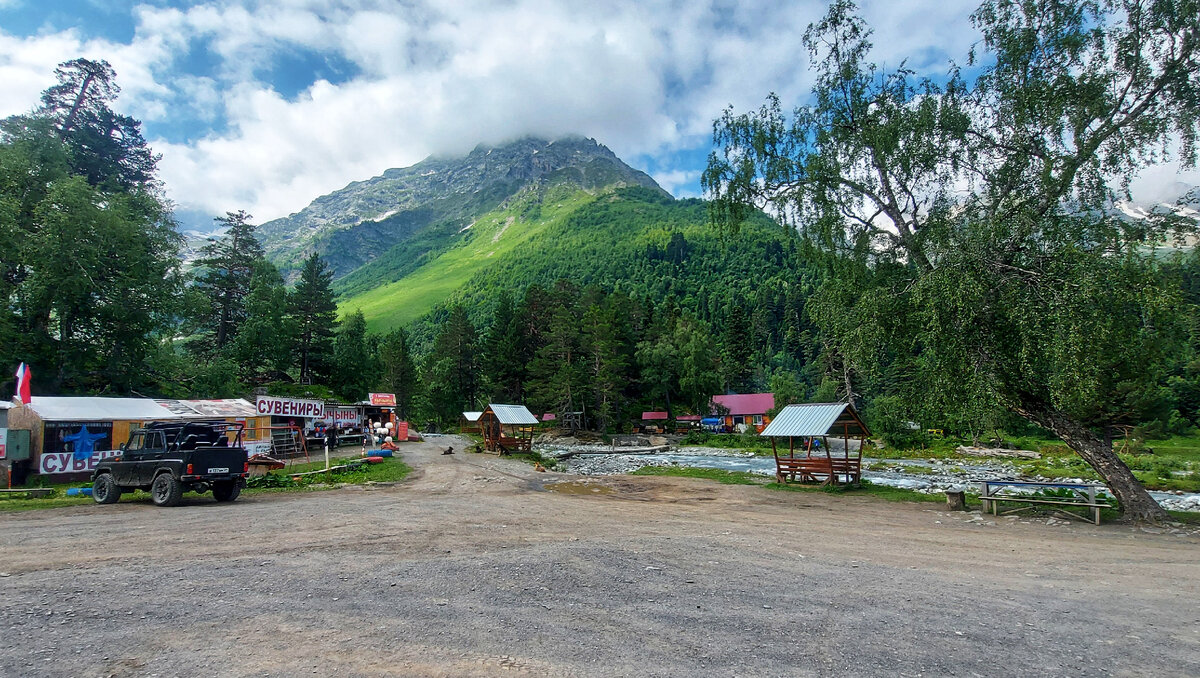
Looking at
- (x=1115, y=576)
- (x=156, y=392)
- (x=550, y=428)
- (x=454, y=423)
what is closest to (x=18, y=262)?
(x=156, y=392)

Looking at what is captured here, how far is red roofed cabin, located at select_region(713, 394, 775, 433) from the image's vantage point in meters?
76.9

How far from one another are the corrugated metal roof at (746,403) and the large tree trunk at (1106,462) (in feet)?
210

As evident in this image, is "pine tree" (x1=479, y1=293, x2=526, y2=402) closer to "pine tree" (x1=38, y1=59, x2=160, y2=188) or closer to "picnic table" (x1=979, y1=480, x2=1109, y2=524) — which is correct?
"pine tree" (x1=38, y1=59, x2=160, y2=188)

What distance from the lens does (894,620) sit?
241 inches

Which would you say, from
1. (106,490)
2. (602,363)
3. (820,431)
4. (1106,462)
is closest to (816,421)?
(820,431)

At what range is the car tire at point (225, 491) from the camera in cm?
1555

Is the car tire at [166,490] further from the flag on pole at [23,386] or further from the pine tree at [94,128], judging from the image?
the pine tree at [94,128]

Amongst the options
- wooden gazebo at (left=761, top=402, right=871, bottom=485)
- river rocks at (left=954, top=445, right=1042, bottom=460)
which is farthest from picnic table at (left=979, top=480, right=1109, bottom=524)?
river rocks at (left=954, top=445, right=1042, bottom=460)

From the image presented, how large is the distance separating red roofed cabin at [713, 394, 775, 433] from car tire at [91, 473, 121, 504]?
67362 millimetres

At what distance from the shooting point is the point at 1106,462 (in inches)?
542

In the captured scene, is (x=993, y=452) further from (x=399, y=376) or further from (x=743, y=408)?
(x=399, y=376)

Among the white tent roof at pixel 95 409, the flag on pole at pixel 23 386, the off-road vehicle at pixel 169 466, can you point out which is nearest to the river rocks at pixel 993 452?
the off-road vehicle at pixel 169 466

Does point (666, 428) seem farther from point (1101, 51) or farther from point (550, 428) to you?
point (1101, 51)

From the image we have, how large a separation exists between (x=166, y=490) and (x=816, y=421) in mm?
21304
